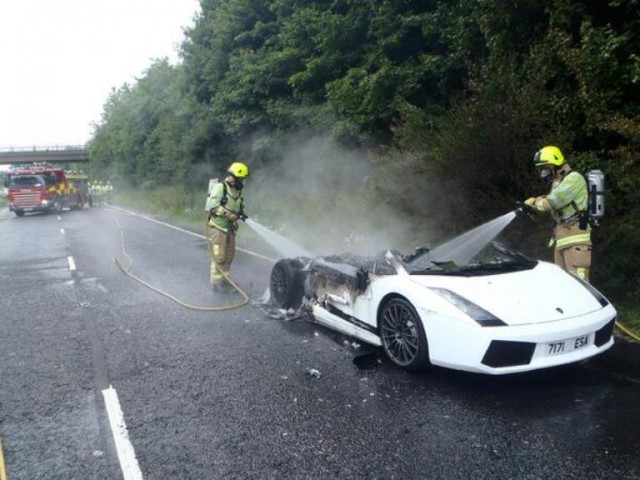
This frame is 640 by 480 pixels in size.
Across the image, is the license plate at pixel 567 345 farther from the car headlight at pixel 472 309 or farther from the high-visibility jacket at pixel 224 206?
the high-visibility jacket at pixel 224 206

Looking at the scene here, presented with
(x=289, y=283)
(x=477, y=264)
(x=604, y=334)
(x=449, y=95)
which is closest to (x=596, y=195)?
(x=477, y=264)

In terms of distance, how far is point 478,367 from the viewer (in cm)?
393

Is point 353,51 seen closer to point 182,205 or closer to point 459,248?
point 459,248

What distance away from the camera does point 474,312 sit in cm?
402

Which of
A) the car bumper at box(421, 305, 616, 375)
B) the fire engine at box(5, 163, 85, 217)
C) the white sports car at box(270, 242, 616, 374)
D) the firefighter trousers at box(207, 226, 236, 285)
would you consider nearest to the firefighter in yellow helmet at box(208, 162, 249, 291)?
the firefighter trousers at box(207, 226, 236, 285)

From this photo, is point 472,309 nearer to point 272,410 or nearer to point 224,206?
point 272,410

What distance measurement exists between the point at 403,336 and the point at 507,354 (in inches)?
37.5

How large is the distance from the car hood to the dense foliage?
2232 mm

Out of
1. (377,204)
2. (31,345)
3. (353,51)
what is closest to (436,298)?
(31,345)

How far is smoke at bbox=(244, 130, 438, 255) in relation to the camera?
971 centimetres

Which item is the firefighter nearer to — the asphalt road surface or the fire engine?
the asphalt road surface

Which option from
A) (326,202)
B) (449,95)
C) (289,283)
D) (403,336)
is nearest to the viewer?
(403,336)

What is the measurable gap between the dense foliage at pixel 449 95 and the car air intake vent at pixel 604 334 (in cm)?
230

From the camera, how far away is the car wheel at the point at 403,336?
433cm
